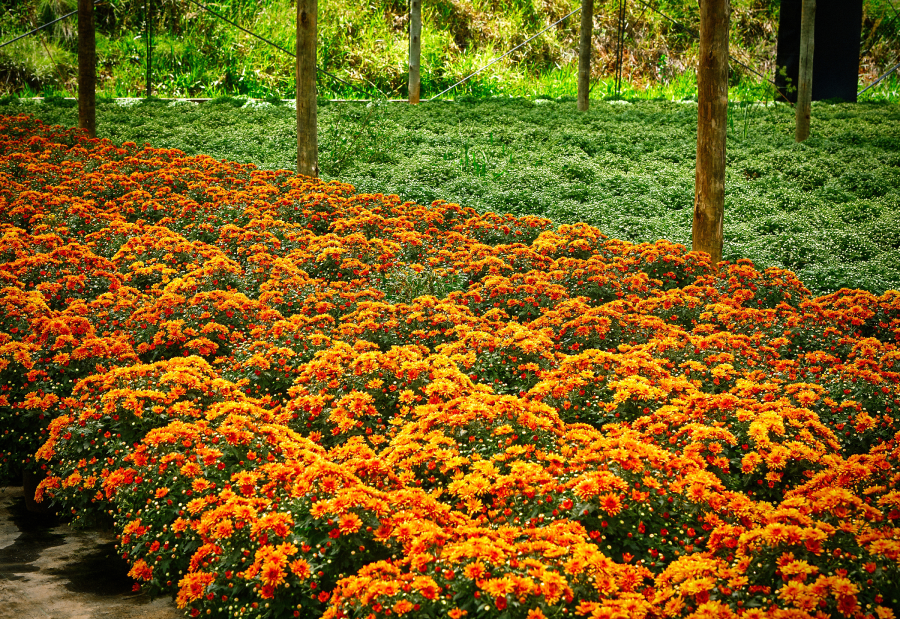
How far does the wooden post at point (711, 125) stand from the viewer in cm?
712

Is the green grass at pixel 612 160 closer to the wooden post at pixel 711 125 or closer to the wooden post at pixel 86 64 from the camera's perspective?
the wooden post at pixel 711 125

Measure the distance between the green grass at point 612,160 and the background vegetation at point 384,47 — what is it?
10.3ft

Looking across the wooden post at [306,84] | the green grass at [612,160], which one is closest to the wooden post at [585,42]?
the green grass at [612,160]

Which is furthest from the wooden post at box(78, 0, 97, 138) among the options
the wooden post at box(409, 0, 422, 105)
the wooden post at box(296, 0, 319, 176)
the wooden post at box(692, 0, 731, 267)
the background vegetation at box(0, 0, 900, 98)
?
the wooden post at box(692, 0, 731, 267)

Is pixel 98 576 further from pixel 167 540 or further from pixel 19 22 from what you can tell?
pixel 19 22

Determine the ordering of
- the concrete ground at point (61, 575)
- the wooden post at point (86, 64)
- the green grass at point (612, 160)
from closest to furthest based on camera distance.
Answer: the concrete ground at point (61, 575)
the green grass at point (612, 160)
the wooden post at point (86, 64)

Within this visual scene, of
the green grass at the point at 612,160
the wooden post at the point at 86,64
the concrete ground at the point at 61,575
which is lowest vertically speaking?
the concrete ground at the point at 61,575

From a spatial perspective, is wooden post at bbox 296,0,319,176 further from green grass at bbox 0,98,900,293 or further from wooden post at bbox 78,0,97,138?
wooden post at bbox 78,0,97,138

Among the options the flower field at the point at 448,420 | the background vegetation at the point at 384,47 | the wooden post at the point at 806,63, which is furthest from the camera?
the background vegetation at the point at 384,47

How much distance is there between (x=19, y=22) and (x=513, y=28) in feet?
41.5

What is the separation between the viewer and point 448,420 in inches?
141

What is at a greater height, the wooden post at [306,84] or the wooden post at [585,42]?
the wooden post at [585,42]

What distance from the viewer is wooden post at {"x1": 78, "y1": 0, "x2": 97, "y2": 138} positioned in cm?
1048

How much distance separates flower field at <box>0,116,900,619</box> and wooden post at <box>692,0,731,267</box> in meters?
0.63
